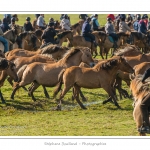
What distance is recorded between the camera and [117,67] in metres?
15.4

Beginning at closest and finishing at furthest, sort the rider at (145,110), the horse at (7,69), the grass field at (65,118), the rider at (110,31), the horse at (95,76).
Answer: the rider at (145,110), the grass field at (65,118), the horse at (95,76), the horse at (7,69), the rider at (110,31)

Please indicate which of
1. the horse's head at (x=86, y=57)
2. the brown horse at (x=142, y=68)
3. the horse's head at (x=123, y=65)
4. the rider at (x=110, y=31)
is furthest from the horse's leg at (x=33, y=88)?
the rider at (x=110, y=31)

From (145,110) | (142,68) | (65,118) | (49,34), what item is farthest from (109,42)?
(145,110)

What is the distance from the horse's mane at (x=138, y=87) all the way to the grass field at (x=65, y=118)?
1.33 m

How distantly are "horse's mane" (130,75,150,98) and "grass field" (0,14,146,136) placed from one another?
1.33 metres

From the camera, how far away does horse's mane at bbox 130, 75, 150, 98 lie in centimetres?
1068

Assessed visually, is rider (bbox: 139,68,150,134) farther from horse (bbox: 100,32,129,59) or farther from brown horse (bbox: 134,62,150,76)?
horse (bbox: 100,32,129,59)

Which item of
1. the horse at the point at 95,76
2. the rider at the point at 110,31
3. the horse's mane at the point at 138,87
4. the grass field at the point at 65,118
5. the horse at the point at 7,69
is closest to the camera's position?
the horse's mane at the point at 138,87

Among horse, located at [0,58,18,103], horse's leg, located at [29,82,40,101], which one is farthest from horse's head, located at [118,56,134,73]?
horse, located at [0,58,18,103]

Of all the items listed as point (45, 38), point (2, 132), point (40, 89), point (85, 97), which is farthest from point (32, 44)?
point (2, 132)

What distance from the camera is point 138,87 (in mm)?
10867

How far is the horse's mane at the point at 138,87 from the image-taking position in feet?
35.0

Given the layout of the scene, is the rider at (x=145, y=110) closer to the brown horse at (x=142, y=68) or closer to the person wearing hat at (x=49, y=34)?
the brown horse at (x=142, y=68)

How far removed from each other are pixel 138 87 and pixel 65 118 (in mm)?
3395
